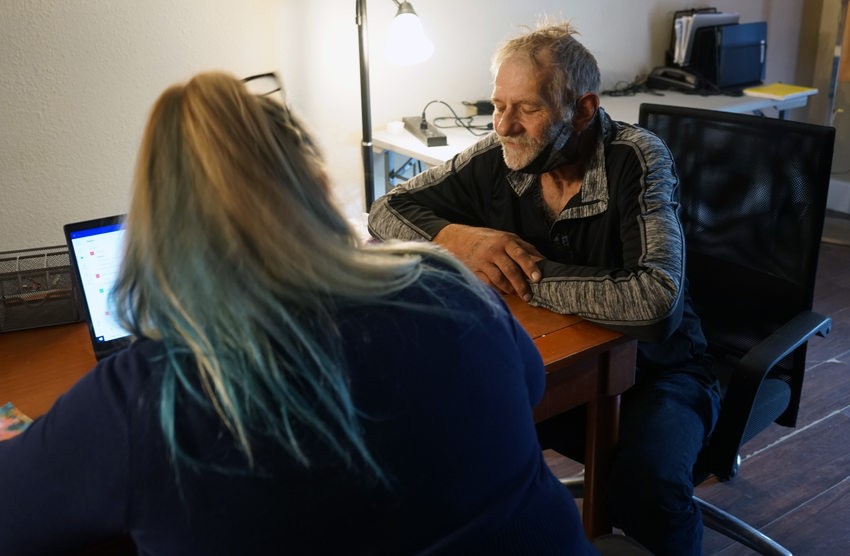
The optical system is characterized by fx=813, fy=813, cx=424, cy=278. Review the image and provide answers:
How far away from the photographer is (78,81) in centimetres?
248

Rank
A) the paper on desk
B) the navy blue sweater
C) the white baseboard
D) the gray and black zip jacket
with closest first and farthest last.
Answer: the navy blue sweater → the paper on desk → the gray and black zip jacket → the white baseboard

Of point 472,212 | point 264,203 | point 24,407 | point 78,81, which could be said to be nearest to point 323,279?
point 264,203

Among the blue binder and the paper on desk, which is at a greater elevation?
the blue binder

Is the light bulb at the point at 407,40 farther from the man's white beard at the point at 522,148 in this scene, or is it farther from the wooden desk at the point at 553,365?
the wooden desk at the point at 553,365

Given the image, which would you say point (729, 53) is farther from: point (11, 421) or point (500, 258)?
point (11, 421)

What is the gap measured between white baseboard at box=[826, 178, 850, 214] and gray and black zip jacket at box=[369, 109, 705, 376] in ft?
9.62

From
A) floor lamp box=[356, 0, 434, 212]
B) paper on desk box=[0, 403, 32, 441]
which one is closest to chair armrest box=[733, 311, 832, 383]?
paper on desk box=[0, 403, 32, 441]

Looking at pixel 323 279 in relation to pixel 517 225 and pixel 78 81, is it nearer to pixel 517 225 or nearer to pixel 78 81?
pixel 517 225

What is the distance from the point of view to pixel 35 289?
1484 mm

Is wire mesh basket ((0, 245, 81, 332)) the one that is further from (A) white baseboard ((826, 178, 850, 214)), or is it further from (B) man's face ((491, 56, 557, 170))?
(A) white baseboard ((826, 178, 850, 214))

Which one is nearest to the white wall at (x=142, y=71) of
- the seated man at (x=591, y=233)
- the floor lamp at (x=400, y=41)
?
the floor lamp at (x=400, y=41)

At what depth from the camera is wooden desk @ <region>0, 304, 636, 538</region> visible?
1349mm

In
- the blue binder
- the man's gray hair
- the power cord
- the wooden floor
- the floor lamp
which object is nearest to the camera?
the man's gray hair

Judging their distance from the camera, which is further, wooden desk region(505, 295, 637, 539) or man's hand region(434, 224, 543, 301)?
man's hand region(434, 224, 543, 301)
